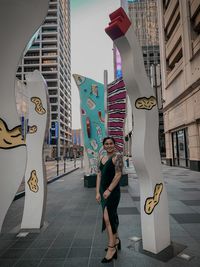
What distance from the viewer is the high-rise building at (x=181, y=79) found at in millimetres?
14438

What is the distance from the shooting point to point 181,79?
16797mm

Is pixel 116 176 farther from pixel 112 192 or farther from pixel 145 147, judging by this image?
pixel 145 147

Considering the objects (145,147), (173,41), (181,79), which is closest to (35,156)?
(145,147)

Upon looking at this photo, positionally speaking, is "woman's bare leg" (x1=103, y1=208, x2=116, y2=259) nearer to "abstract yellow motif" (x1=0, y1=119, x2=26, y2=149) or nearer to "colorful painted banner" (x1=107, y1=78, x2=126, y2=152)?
"abstract yellow motif" (x1=0, y1=119, x2=26, y2=149)

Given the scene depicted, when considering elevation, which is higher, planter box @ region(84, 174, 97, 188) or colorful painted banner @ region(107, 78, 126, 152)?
colorful painted banner @ region(107, 78, 126, 152)

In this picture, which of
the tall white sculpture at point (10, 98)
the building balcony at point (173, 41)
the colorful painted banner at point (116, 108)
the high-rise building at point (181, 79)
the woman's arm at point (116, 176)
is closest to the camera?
the tall white sculpture at point (10, 98)

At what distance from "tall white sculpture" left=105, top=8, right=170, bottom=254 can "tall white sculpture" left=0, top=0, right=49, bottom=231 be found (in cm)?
140

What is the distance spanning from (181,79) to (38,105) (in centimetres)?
1474

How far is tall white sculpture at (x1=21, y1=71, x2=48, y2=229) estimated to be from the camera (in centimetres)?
477

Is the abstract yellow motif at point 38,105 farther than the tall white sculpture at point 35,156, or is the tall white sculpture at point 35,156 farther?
the abstract yellow motif at point 38,105

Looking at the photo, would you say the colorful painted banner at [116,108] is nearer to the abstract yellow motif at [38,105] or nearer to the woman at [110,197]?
the abstract yellow motif at [38,105]

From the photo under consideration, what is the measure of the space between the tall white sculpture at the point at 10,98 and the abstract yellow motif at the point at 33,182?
9.02 feet

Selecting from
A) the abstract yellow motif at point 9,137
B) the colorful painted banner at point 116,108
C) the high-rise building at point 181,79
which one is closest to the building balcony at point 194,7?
the high-rise building at point 181,79

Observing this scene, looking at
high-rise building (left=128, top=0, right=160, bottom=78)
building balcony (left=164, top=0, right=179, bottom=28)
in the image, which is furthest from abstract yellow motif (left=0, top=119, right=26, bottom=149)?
high-rise building (left=128, top=0, right=160, bottom=78)
